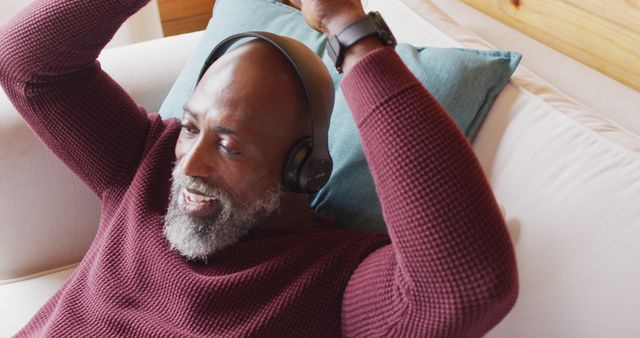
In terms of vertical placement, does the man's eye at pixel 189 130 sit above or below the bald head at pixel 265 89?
below

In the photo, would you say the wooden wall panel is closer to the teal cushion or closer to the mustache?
the teal cushion

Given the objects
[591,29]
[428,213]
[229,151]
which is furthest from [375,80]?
[591,29]

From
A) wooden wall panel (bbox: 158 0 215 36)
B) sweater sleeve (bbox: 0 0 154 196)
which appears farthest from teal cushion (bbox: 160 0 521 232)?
wooden wall panel (bbox: 158 0 215 36)

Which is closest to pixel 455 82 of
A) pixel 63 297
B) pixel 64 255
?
pixel 63 297

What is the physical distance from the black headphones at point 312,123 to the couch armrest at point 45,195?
1.77 feet

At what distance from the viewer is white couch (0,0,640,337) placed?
0.72 m

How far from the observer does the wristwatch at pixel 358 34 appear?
0.77 metres

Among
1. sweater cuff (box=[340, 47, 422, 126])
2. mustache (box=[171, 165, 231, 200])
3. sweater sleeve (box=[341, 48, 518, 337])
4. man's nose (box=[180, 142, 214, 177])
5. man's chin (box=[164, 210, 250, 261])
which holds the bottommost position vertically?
man's chin (box=[164, 210, 250, 261])

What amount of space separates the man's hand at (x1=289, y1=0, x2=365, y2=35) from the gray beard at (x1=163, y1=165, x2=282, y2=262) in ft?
0.90

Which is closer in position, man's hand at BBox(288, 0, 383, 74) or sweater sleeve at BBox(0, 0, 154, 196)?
man's hand at BBox(288, 0, 383, 74)

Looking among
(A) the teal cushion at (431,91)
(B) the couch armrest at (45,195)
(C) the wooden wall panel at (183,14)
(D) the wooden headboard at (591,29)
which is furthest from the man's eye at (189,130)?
(C) the wooden wall panel at (183,14)

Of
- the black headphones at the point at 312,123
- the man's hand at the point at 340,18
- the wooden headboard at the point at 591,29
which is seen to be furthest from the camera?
the wooden headboard at the point at 591,29

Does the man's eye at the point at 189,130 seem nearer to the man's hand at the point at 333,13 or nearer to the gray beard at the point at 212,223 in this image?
the gray beard at the point at 212,223

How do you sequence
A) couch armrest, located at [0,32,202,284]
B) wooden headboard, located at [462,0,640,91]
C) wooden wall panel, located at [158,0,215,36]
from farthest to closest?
wooden wall panel, located at [158,0,215,36] < couch armrest, located at [0,32,202,284] < wooden headboard, located at [462,0,640,91]
